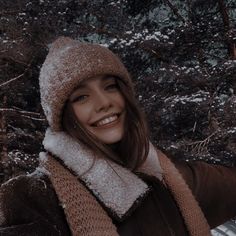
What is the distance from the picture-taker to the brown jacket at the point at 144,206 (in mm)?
1513

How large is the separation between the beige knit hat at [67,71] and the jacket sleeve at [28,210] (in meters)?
0.29

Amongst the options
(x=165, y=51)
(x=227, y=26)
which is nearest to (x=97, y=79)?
(x=165, y=51)

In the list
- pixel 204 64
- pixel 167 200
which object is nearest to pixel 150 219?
pixel 167 200

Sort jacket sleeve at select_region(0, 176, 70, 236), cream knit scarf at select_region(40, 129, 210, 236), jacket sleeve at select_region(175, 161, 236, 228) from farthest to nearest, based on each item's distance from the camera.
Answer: jacket sleeve at select_region(175, 161, 236, 228)
cream knit scarf at select_region(40, 129, 210, 236)
jacket sleeve at select_region(0, 176, 70, 236)

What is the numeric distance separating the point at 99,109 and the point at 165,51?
7138mm

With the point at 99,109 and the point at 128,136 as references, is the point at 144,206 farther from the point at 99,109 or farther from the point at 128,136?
the point at 99,109

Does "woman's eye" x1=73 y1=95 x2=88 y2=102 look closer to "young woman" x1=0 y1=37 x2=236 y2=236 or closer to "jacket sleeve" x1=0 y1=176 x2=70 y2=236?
"young woman" x1=0 y1=37 x2=236 y2=236

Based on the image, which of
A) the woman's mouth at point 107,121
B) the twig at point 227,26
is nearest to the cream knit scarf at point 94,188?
the woman's mouth at point 107,121

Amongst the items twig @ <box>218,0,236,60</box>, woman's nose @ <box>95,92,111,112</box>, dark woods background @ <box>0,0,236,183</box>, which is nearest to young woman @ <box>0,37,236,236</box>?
woman's nose @ <box>95,92,111,112</box>

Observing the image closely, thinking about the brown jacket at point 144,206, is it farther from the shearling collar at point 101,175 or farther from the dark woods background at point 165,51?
the dark woods background at point 165,51

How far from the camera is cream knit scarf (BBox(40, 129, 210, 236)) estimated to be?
5.24 feet

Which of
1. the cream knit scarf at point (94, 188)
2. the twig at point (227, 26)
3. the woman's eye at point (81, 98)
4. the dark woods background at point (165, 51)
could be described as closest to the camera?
the cream knit scarf at point (94, 188)

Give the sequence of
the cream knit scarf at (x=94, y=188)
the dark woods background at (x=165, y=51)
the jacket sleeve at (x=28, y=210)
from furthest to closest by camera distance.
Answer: the dark woods background at (x=165, y=51) → the cream knit scarf at (x=94, y=188) → the jacket sleeve at (x=28, y=210)

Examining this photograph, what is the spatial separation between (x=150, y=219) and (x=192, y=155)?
5786mm
